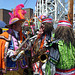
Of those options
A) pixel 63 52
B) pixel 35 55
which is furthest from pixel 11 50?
pixel 63 52

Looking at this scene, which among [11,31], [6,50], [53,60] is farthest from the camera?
[11,31]

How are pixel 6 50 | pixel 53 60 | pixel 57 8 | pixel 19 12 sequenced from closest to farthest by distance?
1. pixel 53 60
2. pixel 6 50
3. pixel 19 12
4. pixel 57 8

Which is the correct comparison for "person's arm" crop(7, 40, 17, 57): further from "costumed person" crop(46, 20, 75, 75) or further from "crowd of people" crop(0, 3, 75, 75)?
"costumed person" crop(46, 20, 75, 75)

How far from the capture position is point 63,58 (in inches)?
92.7

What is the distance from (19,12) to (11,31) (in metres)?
0.44

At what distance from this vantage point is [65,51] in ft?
7.78

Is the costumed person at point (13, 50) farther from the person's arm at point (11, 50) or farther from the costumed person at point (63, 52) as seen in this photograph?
the costumed person at point (63, 52)

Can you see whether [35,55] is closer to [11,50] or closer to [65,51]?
[11,50]

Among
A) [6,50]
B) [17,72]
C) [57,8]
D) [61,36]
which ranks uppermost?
[57,8]

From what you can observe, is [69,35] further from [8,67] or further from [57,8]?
[57,8]

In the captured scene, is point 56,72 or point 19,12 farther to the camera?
point 19,12

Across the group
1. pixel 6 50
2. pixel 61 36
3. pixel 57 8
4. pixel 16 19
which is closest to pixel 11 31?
pixel 16 19

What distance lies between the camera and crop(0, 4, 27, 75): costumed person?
2557 mm

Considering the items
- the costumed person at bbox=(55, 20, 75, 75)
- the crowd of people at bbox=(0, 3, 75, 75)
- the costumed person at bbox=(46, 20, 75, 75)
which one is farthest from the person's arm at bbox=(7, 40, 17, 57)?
the costumed person at bbox=(55, 20, 75, 75)
